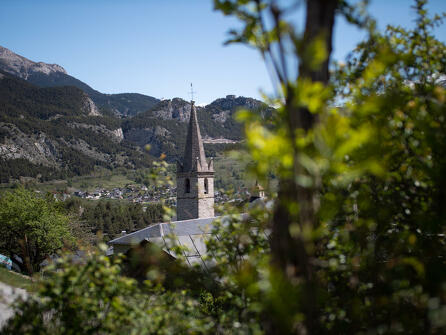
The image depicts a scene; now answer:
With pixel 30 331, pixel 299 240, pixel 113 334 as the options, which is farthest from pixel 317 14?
pixel 30 331

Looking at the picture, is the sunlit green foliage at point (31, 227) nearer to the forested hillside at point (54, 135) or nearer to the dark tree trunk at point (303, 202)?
the dark tree trunk at point (303, 202)

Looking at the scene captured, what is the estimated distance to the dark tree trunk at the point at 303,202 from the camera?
1.46 meters

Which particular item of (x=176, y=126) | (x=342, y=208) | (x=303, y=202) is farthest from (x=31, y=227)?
(x=176, y=126)

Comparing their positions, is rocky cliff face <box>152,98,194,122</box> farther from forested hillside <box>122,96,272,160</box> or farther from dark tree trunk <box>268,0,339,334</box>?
dark tree trunk <box>268,0,339,334</box>

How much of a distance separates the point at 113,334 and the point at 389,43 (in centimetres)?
324

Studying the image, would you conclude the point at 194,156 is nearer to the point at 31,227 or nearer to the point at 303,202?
the point at 31,227

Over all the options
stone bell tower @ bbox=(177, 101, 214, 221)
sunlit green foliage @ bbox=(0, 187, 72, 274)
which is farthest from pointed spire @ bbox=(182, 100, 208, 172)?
sunlit green foliage @ bbox=(0, 187, 72, 274)

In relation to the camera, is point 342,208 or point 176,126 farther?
point 176,126

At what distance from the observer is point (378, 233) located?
8.56 ft

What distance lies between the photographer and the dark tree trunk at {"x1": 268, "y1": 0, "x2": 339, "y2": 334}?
146 cm

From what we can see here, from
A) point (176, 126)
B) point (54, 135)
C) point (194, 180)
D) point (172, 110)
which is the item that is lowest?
point (194, 180)

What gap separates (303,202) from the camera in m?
1.46

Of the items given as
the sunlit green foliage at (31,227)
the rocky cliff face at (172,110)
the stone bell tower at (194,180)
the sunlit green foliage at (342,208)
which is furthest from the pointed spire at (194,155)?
the rocky cliff face at (172,110)

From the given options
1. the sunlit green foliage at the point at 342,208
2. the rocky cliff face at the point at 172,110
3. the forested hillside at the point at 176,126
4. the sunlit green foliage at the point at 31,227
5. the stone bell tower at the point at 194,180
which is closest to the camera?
the sunlit green foliage at the point at 342,208
